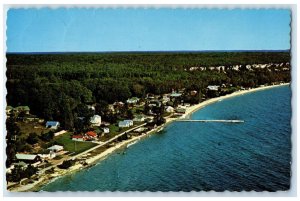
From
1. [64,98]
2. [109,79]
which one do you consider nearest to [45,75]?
[64,98]

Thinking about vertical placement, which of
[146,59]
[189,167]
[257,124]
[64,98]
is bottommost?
[189,167]

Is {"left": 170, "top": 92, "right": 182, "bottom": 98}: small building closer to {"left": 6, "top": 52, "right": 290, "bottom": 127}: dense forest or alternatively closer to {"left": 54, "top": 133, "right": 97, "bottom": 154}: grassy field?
{"left": 6, "top": 52, "right": 290, "bottom": 127}: dense forest

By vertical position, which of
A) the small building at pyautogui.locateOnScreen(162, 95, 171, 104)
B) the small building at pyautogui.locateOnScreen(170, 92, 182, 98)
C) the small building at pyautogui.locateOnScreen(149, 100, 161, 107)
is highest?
the small building at pyautogui.locateOnScreen(170, 92, 182, 98)

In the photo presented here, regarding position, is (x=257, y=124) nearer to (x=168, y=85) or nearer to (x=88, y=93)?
(x=168, y=85)

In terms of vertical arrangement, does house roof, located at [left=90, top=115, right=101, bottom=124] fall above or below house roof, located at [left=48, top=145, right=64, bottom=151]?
above

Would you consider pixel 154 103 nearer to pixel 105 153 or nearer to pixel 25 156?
pixel 105 153

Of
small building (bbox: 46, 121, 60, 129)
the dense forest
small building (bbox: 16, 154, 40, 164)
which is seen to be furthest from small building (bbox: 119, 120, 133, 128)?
small building (bbox: 16, 154, 40, 164)
